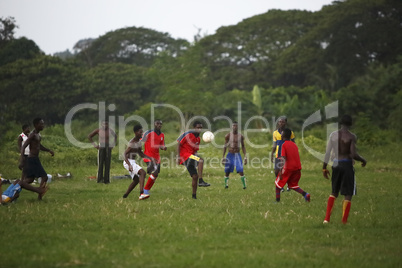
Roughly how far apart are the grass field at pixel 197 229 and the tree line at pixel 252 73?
87.5ft

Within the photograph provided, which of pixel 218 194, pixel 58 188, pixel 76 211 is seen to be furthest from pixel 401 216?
pixel 58 188

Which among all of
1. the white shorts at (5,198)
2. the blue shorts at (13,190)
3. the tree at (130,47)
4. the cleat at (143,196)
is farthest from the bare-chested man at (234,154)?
the tree at (130,47)

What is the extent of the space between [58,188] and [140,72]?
132 feet

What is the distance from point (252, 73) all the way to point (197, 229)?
5255cm

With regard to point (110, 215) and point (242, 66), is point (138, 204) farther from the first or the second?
point (242, 66)

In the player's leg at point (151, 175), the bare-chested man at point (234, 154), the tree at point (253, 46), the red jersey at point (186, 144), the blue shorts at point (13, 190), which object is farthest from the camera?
the tree at point (253, 46)

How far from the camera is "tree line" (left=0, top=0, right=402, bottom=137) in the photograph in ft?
155

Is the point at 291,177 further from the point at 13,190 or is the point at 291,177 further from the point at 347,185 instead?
the point at 13,190

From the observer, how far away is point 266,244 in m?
8.98

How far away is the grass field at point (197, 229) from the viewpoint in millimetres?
7934

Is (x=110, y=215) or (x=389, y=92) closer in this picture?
(x=110, y=215)

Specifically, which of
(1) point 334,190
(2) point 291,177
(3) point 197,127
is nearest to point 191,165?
(3) point 197,127

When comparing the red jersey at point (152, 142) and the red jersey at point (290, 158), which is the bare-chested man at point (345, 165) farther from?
the red jersey at point (152, 142)

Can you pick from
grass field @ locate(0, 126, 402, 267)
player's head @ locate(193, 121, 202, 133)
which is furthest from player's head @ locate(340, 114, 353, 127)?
player's head @ locate(193, 121, 202, 133)
